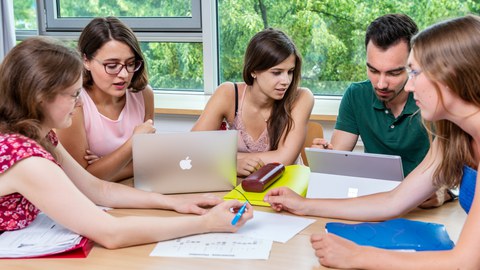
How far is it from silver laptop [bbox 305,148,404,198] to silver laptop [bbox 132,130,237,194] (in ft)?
0.90

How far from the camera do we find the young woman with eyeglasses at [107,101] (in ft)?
6.64

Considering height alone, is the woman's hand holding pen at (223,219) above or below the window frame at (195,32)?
below

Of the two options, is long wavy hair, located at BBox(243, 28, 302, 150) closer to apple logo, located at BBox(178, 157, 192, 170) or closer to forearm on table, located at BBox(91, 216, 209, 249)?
apple logo, located at BBox(178, 157, 192, 170)

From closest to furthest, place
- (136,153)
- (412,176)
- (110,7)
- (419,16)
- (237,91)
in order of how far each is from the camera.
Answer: (412,176) → (136,153) → (237,91) → (419,16) → (110,7)

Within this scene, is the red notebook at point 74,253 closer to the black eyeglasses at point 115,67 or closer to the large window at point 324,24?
the black eyeglasses at point 115,67

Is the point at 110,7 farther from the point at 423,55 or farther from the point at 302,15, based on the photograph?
the point at 423,55

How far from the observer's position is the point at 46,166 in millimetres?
1360

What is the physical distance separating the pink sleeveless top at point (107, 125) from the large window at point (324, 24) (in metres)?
1.24

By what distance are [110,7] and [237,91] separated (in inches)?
61.6

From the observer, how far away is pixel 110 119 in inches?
89.0

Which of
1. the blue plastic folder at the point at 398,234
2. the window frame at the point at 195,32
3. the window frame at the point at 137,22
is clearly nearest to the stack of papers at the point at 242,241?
the blue plastic folder at the point at 398,234

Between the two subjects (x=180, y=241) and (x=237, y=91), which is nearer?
(x=180, y=241)

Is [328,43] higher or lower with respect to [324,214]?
higher

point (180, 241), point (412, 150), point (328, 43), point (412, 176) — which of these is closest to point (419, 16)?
point (328, 43)
